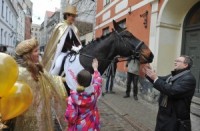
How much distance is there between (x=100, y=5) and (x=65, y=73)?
41.2ft

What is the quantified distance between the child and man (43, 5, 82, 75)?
1774 mm

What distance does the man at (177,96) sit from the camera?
3.15 metres

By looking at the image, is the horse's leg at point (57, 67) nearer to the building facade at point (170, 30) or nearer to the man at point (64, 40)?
the man at point (64, 40)

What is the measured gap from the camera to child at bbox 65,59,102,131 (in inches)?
122

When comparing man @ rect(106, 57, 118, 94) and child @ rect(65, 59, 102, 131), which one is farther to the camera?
man @ rect(106, 57, 118, 94)

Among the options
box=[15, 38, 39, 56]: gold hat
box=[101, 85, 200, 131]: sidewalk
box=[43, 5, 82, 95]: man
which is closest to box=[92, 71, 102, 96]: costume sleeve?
box=[15, 38, 39, 56]: gold hat

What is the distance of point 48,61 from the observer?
18.0 feet

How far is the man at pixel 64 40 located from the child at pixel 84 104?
1774 millimetres

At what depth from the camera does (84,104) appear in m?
3.17

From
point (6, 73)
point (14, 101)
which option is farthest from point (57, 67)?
point (6, 73)

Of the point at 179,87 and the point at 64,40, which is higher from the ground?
the point at 64,40

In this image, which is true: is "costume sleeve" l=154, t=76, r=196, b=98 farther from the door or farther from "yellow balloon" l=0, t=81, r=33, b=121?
the door

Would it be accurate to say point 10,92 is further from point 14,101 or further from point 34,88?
point 34,88

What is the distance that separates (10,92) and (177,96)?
2.04m
